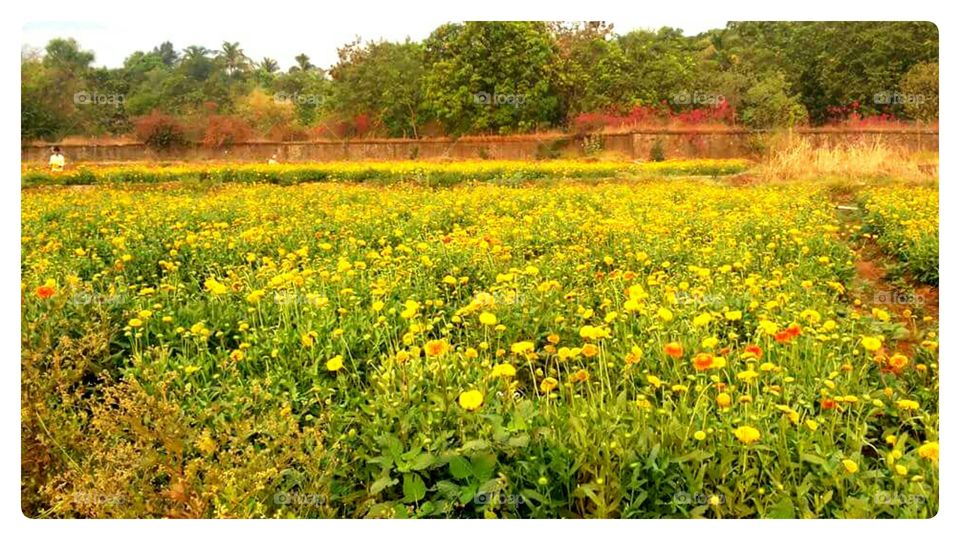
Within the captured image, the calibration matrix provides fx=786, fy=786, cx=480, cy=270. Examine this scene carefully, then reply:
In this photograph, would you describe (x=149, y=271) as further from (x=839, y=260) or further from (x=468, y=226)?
(x=839, y=260)

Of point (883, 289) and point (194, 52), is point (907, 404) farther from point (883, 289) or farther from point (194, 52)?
point (194, 52)

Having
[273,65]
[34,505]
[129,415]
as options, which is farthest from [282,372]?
[273,65]

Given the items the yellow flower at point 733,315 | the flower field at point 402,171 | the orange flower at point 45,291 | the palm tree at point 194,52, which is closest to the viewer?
the yellow flower at point 733,315

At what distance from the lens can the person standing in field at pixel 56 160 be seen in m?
4.14

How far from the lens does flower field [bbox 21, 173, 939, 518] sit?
2910 millimetres

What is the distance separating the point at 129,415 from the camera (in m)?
3.09
